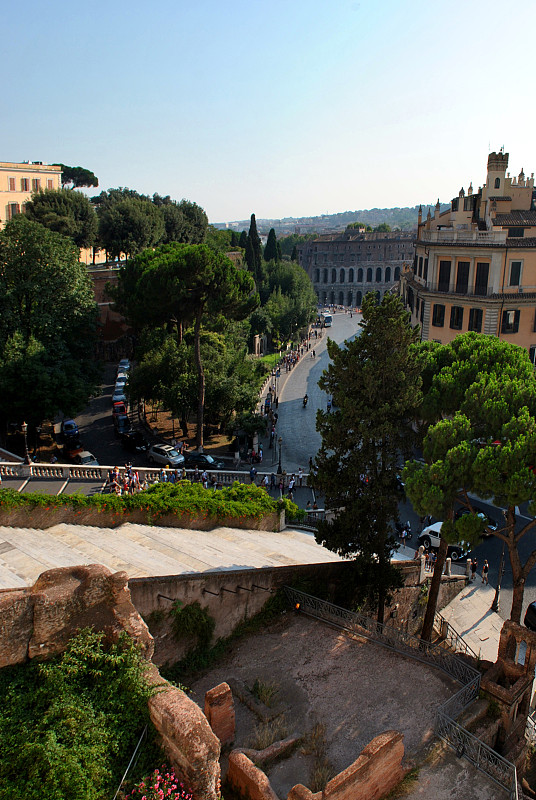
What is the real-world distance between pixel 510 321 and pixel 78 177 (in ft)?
281

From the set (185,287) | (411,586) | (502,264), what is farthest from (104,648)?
(502,264)

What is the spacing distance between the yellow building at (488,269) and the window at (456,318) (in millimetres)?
30

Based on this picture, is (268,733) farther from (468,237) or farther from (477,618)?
(468,237)

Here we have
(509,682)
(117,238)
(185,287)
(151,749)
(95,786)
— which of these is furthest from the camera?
(117,238)

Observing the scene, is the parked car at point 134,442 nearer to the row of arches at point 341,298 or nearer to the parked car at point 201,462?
the parked car at point 201,462

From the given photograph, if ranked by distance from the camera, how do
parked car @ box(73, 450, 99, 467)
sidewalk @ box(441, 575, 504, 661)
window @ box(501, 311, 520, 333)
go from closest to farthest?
sidewalk @ box(441, 575, 504, 661) → parked car @ box(73, 450, 99, 467) → window @ box(501, 311, 520, 333)

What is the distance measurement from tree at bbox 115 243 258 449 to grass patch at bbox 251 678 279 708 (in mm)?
19000

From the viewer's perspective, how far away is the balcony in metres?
30.2

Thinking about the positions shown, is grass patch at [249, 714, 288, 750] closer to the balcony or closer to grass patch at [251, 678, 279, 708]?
grass patch at [251, 678, 279, 708]

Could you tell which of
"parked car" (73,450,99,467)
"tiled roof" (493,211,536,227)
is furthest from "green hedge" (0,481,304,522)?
"tiled roof" (493,211,536,227)

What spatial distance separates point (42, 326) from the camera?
29.3m

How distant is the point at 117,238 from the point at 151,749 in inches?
2049

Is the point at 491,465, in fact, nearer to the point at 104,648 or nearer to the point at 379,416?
the point at 379,416

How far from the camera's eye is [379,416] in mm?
15109
